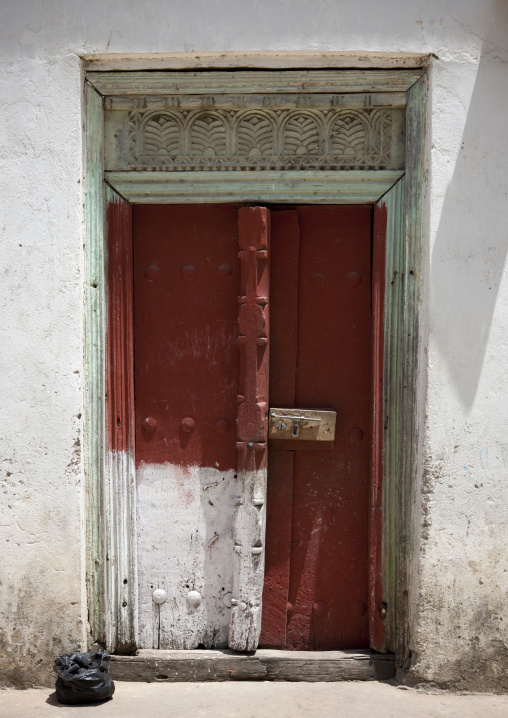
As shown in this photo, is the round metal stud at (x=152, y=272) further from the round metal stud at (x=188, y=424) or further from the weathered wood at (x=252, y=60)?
the weathered wood at (x=252, y=60)

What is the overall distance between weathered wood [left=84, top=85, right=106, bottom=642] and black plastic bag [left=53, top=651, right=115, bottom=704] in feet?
0.83

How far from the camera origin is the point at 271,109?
135 inches

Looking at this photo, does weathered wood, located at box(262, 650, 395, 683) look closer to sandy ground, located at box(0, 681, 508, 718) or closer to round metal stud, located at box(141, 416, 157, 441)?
sandy ground, located at box(0, 681, 508, 718)

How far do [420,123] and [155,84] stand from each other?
1.20m

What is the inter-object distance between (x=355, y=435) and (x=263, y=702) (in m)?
1.23

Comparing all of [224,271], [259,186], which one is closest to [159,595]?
[224,271]

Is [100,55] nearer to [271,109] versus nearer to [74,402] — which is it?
[271,109]

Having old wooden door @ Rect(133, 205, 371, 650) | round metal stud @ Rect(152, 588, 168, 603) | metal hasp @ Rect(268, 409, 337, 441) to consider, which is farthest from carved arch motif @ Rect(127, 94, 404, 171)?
round metal stud @ Rect(152, 588, 168, 603)

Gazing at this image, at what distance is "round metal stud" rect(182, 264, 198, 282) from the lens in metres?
3.53

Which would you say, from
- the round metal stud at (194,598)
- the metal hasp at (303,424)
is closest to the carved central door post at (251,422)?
the metal hasp at (303,424)

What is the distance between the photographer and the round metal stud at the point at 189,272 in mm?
3533

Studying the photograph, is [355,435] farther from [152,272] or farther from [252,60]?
[252,60]

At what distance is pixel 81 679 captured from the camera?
3182mm

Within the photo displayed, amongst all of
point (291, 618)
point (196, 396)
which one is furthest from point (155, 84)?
point (291, 618)
